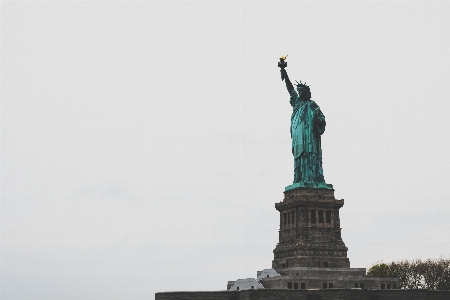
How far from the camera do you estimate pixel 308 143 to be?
184 ft

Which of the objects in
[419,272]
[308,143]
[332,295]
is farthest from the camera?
[419,272]

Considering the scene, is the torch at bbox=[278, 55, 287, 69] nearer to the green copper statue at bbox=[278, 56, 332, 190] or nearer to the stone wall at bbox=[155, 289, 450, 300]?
the green copper statue at bbox=[278, 56, 332, 190]

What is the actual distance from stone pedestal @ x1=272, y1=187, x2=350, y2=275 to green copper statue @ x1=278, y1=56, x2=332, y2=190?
1.04 meters

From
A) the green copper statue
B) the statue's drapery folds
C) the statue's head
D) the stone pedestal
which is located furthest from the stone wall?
the statue's head

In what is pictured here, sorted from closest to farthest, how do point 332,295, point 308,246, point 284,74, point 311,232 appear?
point 332,295 → point 308,246 → point 311,232 → point 284,74

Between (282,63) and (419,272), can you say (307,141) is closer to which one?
(282,63)

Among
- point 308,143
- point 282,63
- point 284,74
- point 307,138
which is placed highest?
point 282,63

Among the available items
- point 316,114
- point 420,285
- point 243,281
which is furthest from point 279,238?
point 420,285

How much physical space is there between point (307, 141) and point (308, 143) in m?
0.23

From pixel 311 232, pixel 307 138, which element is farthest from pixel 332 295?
pixel 307 138

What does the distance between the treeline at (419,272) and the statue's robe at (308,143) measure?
1958 cm

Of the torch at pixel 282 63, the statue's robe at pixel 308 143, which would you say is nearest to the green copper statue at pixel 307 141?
the statue's robe at pixel 308 143

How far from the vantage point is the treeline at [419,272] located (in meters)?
69.3

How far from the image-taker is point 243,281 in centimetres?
5181
